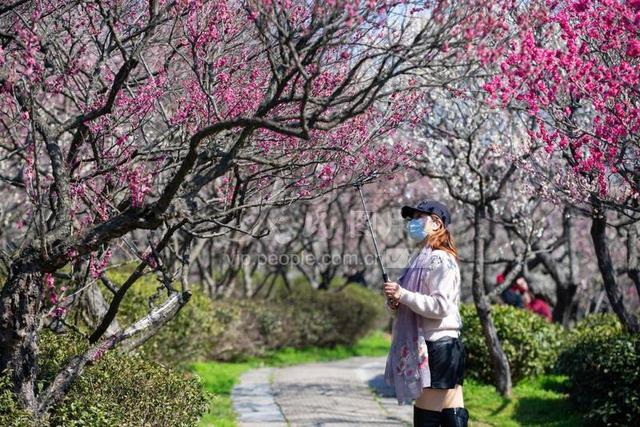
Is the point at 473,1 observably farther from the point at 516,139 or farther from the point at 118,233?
the point at 516,139

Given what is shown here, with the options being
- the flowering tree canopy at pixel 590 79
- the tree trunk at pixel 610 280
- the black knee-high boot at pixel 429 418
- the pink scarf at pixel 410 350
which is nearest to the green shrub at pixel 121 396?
the pink scarf at pixel 410 350

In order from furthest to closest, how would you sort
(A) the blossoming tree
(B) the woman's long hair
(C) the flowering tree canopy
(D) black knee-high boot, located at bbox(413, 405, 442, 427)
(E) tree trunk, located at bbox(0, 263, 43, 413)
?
(C) the flowering tree canopy, (B) the woman's long hair, (D) black knee-high boot, located at bbox(413, 405, 442, 427), (E) tree trunk, located at bbox(0, 263, 43, 413), (A) the blossoming tree

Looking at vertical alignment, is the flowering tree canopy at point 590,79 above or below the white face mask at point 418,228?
above

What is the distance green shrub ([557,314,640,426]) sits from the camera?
8086 millimetres

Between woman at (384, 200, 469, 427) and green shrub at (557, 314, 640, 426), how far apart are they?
2925mm

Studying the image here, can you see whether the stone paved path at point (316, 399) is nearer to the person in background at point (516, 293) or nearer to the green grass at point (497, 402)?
the green grass at point (497, 402)

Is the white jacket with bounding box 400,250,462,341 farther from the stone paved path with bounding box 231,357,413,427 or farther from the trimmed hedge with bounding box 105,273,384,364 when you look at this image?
the trimmed hedge with bounding box 105,273,384,364

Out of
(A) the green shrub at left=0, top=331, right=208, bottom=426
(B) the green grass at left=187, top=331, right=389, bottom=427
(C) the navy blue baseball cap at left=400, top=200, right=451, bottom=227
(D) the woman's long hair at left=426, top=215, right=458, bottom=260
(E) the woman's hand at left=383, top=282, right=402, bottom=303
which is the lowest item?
(B) the green grass at left=187, top=331, right=389, bottom=427

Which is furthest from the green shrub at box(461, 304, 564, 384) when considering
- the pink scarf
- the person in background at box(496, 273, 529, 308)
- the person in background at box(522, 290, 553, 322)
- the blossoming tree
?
the pink scarf

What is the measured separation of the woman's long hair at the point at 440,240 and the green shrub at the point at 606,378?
10.3ft

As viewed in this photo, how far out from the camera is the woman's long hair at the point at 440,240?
6020mm

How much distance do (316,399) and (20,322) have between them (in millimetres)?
6331

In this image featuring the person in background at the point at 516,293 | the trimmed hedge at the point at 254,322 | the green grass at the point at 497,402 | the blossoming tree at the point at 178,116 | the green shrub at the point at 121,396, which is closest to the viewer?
the blossoming tree at the point at 178,116

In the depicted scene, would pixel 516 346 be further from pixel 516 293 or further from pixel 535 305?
pixel 535 305
